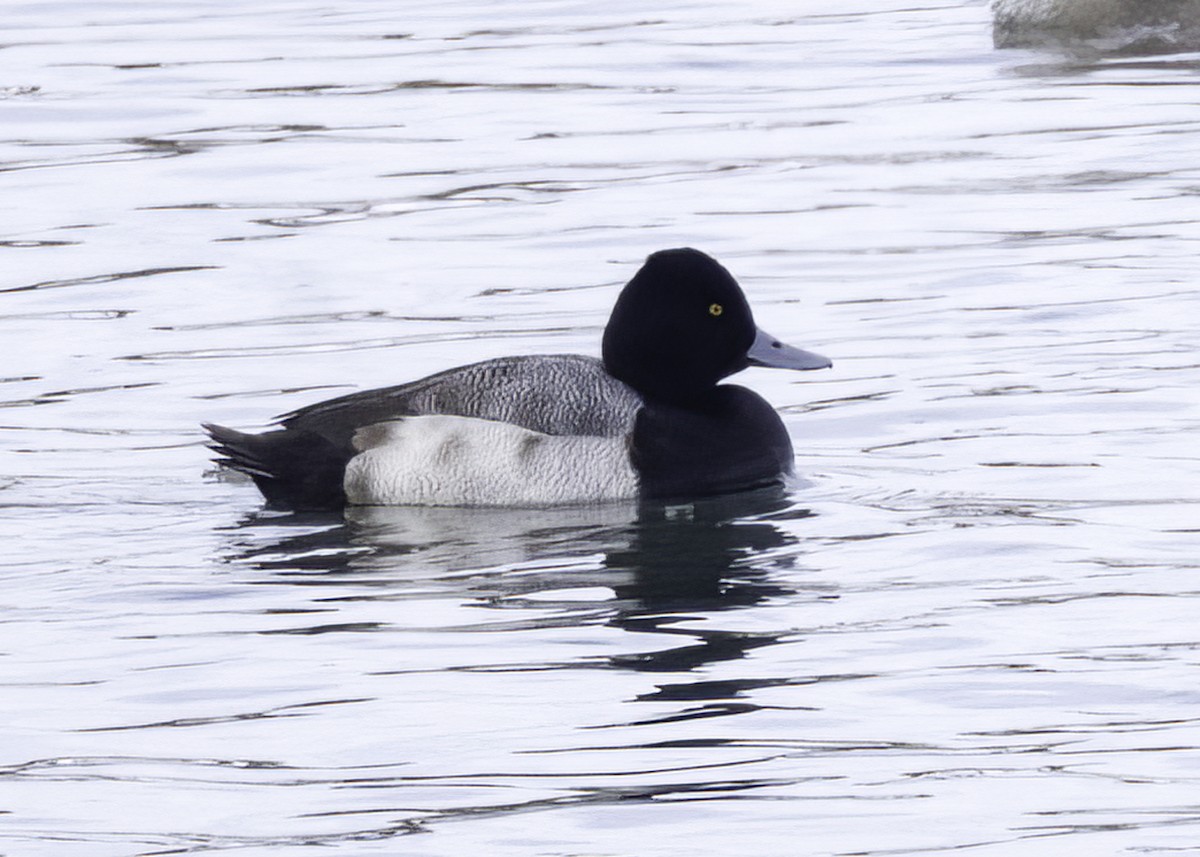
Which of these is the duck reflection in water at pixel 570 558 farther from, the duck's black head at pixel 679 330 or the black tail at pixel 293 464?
the duck's black head at pixel 679 330

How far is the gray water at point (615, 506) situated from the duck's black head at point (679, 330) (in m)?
0.53

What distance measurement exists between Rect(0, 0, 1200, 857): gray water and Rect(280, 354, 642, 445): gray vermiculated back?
313 millimetres

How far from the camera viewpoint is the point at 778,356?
30.6 ft

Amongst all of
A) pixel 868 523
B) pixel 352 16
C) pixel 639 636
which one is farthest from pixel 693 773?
pixel 352 16

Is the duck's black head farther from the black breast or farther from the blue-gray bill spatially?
the black breast

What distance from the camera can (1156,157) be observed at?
48.5 ft

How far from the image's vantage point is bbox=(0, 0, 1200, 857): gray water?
18.7ft

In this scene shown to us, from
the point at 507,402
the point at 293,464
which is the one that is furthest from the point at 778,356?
→ the point at 293,464

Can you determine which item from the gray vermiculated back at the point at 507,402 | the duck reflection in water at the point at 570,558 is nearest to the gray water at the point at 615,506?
the duck reflection in water at the point at 570,558

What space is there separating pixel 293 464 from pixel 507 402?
28.7 inches

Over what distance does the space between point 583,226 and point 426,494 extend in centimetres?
506

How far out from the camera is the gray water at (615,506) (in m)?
5.71

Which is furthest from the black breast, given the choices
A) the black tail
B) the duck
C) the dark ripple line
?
the dark ripple line

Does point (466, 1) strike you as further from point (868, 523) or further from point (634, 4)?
point (868, 523)
